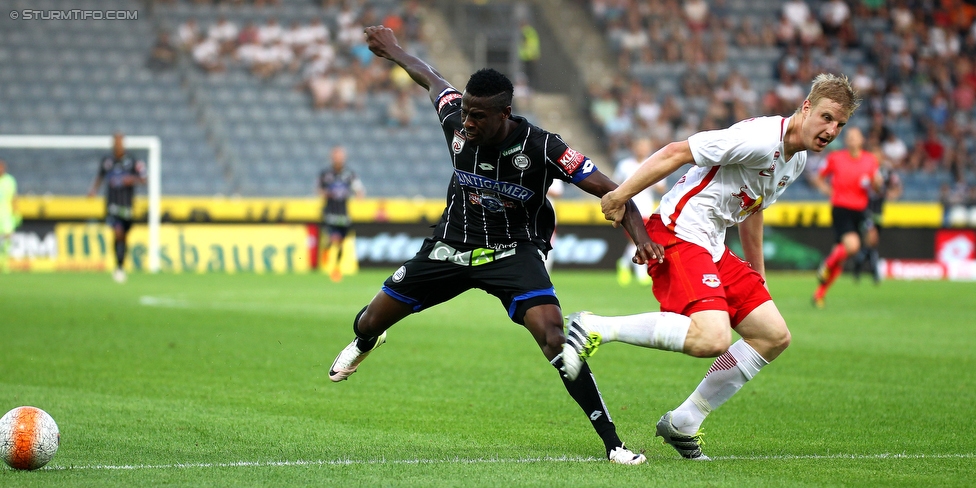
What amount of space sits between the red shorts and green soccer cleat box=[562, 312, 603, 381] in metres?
0.51

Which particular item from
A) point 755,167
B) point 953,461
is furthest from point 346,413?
point 953,461

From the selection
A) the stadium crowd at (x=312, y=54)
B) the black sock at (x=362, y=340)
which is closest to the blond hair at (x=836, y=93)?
the black sock at (x=362, y=340)

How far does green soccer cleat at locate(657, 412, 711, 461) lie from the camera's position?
19.3 feet

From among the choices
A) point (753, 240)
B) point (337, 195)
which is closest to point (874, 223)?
point (337, 195)

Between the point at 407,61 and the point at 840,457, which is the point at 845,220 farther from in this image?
the point at 840,457

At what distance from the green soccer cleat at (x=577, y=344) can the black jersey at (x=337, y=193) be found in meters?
16.3

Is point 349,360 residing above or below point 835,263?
above

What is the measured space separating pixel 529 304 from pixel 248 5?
80.5 feet

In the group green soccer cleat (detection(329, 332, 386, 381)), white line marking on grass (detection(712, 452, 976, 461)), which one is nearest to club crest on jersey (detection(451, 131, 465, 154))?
green soccer cleat (detection(329, 332, 386, 381))

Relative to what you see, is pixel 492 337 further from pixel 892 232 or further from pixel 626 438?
pixel 892 232

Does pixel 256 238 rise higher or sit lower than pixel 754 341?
lower

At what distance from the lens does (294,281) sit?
20484mm

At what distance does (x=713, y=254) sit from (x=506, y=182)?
113 centimetres

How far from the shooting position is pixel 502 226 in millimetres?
6266
